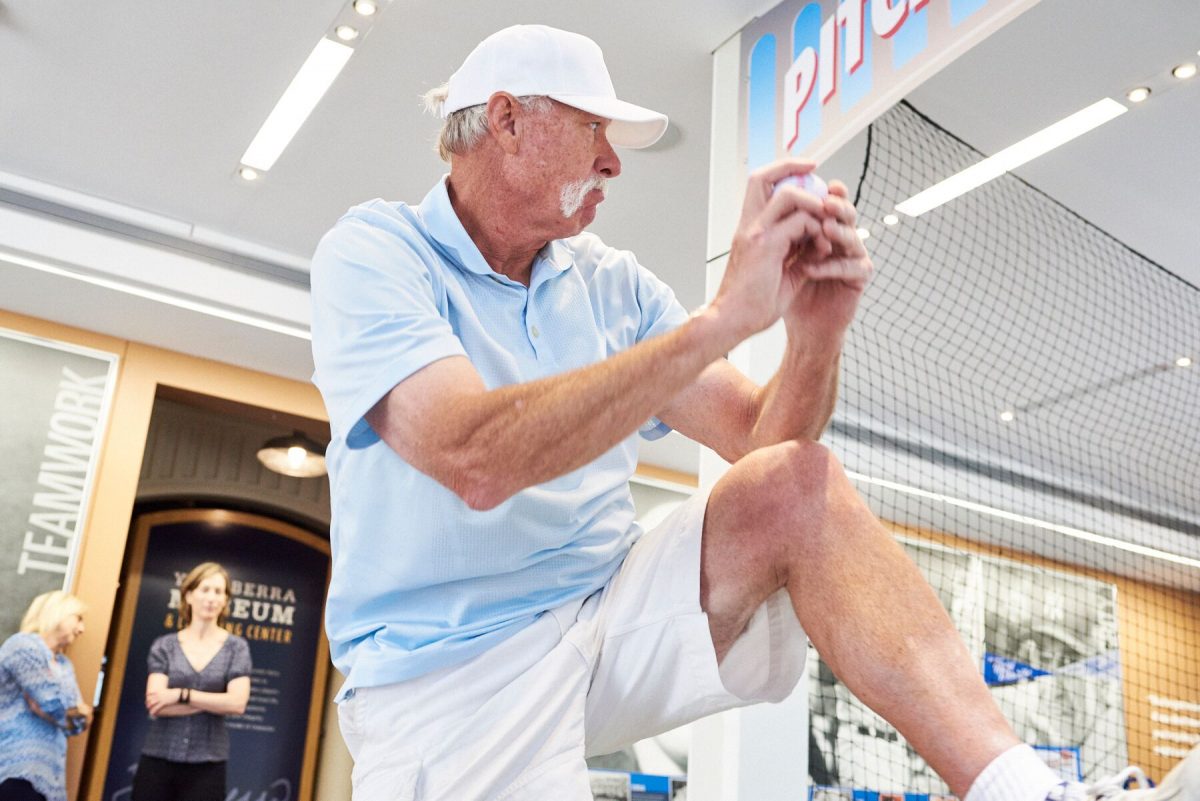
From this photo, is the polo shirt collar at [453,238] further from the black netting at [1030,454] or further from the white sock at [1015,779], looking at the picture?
the black netting at [1030,454]

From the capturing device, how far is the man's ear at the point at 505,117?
5.16 ft

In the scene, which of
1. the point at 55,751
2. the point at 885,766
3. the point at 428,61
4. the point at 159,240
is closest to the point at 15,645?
the point at 55,751

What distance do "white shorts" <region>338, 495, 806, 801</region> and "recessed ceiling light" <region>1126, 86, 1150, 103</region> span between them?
3.14m

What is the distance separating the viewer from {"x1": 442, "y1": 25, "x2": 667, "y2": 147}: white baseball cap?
5.11 ft

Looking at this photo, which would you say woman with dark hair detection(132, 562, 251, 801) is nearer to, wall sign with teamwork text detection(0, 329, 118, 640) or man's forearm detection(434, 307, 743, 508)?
wall sign with teamwork text detection(0, 329, 118, 640)

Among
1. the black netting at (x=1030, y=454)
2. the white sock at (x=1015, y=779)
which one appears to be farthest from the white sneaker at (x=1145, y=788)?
the black netting at (x=1030, y=454)

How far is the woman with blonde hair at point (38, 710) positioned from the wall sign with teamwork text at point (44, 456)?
34 centimetres

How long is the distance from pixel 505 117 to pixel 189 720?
4.40 m

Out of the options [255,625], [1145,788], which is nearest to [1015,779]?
[1145,788]

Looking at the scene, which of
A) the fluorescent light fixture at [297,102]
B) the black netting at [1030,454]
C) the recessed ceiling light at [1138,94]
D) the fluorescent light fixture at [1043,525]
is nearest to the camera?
the recessed ceiling light at [1138,94]

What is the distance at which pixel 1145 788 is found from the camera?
917 mm

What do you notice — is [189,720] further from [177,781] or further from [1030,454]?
[1030,454]

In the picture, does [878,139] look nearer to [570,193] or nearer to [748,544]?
[570,193]

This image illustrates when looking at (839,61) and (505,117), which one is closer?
(505,117)
